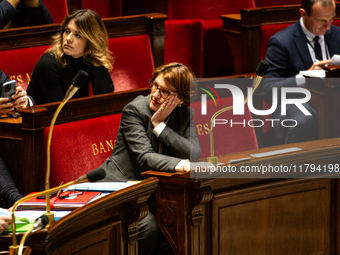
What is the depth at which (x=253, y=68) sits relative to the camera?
166 centimetres

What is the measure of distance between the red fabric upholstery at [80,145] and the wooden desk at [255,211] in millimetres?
211

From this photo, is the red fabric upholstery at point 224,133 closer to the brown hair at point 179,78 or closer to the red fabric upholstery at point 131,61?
the brown hair at point 179,78

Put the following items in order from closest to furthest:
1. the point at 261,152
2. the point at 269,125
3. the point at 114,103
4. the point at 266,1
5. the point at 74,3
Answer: the point at 261,152 < the point at 114,103 < the point at 269,125 < the point at 74,3 < the point at 266,1

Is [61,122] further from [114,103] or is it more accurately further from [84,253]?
[84,253]

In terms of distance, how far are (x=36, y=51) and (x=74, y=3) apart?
46 cm

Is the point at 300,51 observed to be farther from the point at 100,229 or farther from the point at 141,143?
the point at 100,229

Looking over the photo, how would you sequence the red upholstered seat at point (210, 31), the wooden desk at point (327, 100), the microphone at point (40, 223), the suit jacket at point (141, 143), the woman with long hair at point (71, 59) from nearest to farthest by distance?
the microphone at point (40, 223), the suit jacket at point (141, 143), the woman with long hair at point (71, 59), the wooden desk at point (327, 100), the red upholstered seat at point (210, 31)

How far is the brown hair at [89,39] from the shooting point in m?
1.23

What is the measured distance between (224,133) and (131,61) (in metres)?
0.40

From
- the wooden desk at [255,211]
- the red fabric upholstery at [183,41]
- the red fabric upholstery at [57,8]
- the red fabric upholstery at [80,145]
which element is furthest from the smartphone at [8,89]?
the red fabric upholstery at [183,41]

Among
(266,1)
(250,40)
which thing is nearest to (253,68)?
(250,40)

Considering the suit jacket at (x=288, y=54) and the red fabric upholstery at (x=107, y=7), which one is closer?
the suit jacket at (x=288, y=54)

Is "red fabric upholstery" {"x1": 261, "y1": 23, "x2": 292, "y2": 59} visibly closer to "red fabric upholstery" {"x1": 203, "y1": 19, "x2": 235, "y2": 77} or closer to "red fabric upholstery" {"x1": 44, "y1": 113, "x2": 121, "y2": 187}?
"red fabric upholstery" {"x1": 203, "y1": 19, "x2": 235, "y2": 77}

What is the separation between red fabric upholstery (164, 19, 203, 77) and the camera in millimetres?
1700
